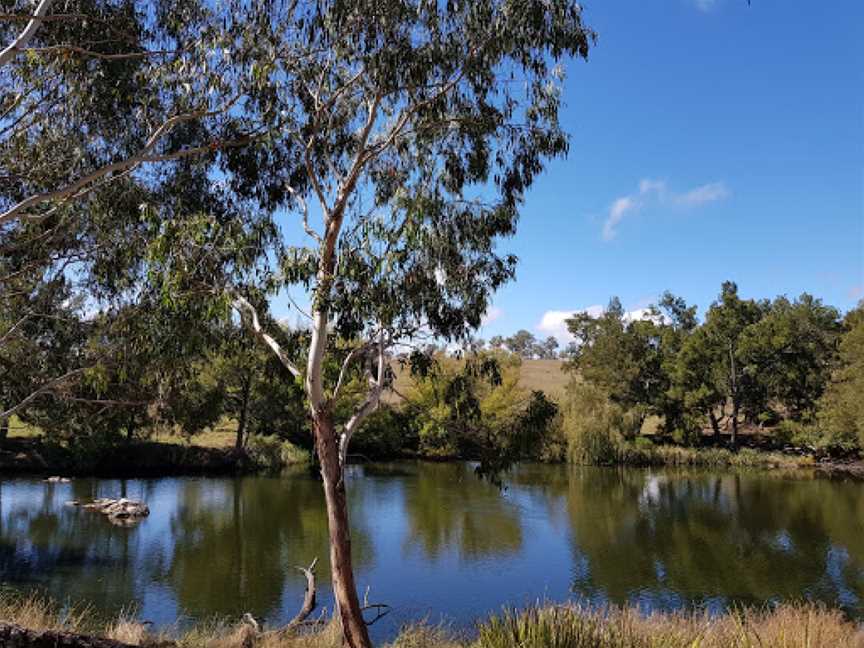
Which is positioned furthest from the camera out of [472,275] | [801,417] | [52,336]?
[801,417]

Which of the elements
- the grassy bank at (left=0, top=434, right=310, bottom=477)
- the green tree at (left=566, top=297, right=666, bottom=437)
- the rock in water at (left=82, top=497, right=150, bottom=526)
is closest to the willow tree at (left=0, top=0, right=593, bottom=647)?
the rock in water at (left=82, top=497, right=150, bottom=526)

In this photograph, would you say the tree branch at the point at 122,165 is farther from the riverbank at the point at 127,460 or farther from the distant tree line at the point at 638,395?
the riverbank at the point at 127,460

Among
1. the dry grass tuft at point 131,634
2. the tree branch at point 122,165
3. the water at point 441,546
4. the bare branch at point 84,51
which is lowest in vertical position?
the water at point 441,546

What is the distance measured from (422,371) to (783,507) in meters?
21.3

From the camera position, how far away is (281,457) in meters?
33.6

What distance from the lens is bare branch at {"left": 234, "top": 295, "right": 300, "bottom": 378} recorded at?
8328 mm

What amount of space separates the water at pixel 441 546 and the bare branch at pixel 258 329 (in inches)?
214

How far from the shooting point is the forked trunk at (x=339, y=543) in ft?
25.7

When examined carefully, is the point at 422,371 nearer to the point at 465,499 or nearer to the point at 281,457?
the point at 465,499

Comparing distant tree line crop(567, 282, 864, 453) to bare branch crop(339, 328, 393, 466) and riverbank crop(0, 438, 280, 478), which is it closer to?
riverbank crop(0, 438, 280, 478)

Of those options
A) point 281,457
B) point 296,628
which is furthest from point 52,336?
point 281,457

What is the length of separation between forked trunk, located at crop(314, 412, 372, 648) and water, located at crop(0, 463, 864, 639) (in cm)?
393

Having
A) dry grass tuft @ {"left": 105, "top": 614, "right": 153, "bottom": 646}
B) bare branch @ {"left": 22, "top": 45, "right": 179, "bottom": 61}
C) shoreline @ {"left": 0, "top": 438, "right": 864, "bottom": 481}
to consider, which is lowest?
dry grass tuft @ {"left": 105, "top": 614, "right": 153, "bottom": 646}

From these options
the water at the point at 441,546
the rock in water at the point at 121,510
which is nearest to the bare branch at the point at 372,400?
the water at the point at 441,546
